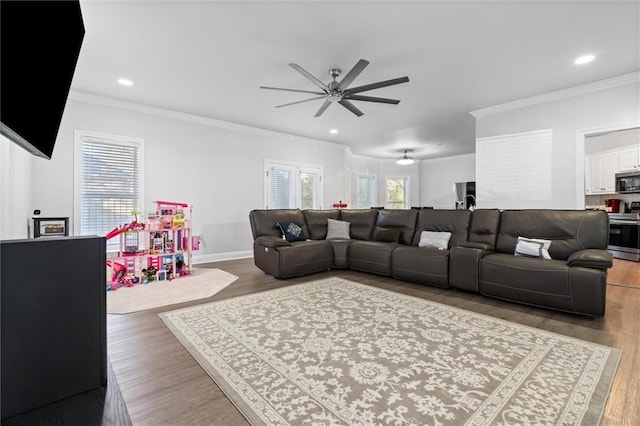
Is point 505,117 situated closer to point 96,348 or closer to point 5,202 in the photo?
point 96,348

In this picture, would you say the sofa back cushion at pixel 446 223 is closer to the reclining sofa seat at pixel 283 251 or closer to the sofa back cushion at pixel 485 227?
the sofa back cushion at pixel 485 227

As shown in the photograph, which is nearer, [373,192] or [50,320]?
[50,320]

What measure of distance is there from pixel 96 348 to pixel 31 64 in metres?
1.22

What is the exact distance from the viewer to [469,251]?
349 cm

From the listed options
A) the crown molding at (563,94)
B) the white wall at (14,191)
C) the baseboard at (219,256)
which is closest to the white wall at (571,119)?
the crown molding at (563,94)

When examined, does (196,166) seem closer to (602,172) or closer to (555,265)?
(555,265)

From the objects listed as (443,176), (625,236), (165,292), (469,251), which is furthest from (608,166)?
(165,292)

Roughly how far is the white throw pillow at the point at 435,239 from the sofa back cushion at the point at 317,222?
1.76 metres

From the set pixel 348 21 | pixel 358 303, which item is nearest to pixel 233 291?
pixel 358 303

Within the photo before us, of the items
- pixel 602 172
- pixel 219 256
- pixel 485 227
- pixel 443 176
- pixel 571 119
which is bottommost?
pixel 219 256

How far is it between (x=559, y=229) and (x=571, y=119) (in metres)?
2.15

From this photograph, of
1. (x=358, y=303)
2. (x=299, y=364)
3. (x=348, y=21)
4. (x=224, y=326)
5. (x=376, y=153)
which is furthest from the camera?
(x=376, y=153)

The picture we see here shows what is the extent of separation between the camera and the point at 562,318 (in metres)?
2.78

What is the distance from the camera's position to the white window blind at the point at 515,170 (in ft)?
15.3
